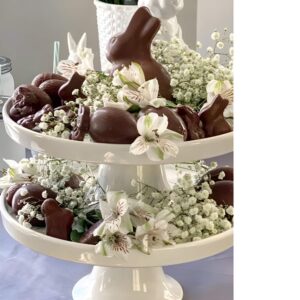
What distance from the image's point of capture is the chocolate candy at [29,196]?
780 mm

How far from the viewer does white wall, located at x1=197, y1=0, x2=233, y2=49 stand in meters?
1.40

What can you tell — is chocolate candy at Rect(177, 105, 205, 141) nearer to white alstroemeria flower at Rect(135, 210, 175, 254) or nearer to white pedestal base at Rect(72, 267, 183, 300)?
white alstroemeria flower at Rect(135, 210, 175, 254)

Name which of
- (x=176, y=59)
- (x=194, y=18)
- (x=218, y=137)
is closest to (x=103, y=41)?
(x=194, y=18)

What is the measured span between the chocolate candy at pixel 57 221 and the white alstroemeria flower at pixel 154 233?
3.6 inches

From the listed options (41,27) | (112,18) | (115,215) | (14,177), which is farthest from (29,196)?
(41,27)

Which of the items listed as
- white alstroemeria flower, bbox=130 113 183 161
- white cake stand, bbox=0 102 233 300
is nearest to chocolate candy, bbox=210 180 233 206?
white cake stand, bbox=0 102 233 300

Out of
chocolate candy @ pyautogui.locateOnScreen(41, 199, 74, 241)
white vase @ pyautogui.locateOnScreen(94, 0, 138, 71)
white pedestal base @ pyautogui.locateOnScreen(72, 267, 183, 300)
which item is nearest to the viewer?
chocolate candy @ pyautogui.locateOnScreen(41, 199, 74, 241)

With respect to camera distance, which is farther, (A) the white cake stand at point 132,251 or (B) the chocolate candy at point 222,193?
(B) the chocolate candy at point 222,193

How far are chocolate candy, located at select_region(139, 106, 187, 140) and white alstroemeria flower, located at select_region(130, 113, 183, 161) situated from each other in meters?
0.03

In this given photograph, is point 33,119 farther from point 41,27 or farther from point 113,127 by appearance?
point 41,27

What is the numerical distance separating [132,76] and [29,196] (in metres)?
0.21

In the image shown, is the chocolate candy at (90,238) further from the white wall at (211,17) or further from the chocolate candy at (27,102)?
the white wall at (211,17)

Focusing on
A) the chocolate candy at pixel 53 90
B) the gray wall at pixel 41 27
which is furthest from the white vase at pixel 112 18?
the chocolate candy at pixel 53 90
